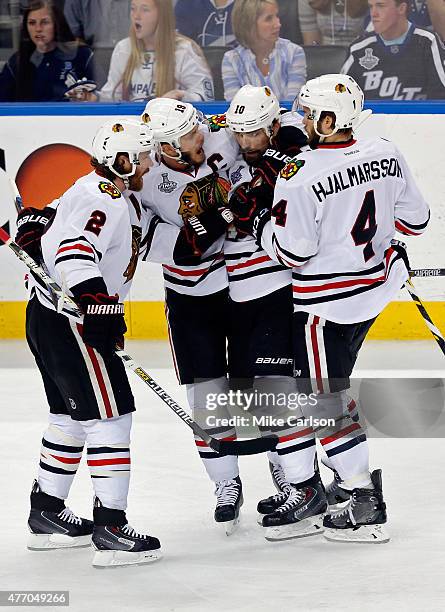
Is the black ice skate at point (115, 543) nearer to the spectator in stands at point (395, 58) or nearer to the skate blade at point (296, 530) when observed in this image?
the skate blade at point (296, 530)

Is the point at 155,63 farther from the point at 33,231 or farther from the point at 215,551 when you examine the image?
the point at 215,551

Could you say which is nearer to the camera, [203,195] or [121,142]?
[121,142]

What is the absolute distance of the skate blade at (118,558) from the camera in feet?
9.32

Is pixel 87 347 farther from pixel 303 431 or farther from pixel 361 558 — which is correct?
pixel 361 558

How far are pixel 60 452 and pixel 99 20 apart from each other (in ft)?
9.38

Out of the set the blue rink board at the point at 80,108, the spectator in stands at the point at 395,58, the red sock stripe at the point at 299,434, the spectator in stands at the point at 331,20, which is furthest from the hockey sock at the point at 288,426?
the spectator in stands at the point at 331,20

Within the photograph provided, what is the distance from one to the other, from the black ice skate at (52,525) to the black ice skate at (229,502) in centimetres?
34

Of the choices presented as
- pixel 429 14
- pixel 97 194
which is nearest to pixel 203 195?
pixel 97 194

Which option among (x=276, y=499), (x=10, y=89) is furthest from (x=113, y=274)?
(x=10, y=89)

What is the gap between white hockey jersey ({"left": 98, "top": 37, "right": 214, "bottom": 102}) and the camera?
5250 millimetres

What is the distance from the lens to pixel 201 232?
3.09 meters

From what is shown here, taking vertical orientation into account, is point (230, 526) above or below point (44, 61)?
below

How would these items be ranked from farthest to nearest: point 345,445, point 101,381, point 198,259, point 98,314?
point 198,259
point 345,445
point 101,381
point 98,314

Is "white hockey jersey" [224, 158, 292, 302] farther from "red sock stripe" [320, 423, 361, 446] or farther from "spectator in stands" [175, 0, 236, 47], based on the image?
"spectator in stands" [175, 0, 236, 47]
